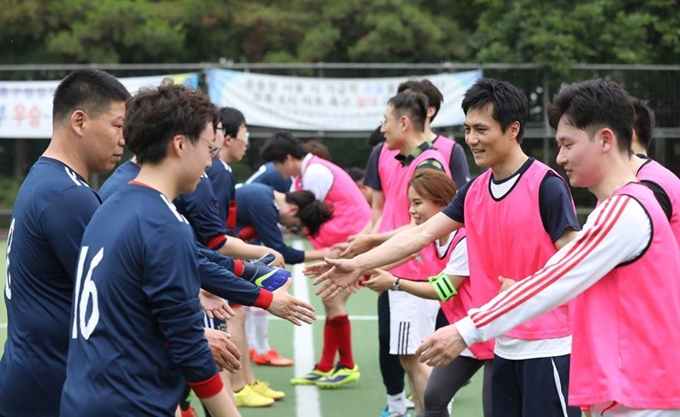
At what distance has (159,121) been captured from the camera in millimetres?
3205

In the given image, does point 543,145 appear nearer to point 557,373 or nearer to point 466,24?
point 466,24

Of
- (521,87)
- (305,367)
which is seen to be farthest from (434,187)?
(521,87)

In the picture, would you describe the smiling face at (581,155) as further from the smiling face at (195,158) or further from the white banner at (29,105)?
the white banner at (29,105)

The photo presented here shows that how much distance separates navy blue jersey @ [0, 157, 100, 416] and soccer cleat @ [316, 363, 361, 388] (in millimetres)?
4217

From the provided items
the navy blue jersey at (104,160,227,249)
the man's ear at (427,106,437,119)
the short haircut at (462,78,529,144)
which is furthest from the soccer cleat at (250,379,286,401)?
the short haircut at (462,78,529,144)

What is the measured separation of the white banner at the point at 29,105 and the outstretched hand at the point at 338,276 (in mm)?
12504

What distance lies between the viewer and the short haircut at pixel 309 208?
8.09 meters

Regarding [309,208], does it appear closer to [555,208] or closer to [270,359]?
[270,359]

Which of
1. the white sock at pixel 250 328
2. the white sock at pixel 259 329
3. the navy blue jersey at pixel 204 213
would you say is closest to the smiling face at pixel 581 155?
the navy blue jersey at pixel 204 213

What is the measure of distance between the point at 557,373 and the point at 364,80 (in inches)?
509

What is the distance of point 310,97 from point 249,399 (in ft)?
33.8

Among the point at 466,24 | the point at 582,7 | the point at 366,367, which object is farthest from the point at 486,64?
the point at 366,367

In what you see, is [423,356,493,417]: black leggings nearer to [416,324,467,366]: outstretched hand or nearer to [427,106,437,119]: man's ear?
[416,324,467,366]: outstretched hand

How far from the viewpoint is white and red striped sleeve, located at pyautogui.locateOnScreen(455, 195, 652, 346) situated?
10.8 feet
